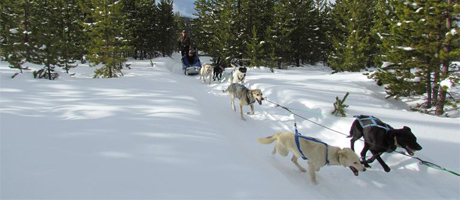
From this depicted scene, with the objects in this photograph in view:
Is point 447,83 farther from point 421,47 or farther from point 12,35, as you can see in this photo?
point 12,35

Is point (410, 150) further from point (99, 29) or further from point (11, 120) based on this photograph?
point (99, 29)

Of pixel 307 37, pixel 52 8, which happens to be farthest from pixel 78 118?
pixel 307 37

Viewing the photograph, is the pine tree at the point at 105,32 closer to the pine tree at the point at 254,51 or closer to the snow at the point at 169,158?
the snow at the point at 169,158

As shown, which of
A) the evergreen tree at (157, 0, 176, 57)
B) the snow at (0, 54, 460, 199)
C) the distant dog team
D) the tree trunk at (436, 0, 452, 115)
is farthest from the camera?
the evergreen tree at (157, 0, 176, 57)

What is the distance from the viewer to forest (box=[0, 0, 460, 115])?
765 cm

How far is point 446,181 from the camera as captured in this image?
3.55 meters

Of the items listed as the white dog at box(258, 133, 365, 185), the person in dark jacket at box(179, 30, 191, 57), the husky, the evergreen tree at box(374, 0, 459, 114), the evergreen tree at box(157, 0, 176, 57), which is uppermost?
the evergreen tree at box(157, 0, 176, 57)

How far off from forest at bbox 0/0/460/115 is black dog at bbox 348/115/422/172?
495 centimetres

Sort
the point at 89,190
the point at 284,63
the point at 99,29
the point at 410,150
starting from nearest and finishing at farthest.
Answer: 1. the point at 89,190
2. the point at 410,150
3. the point at 99,29
4. the point at 284,63

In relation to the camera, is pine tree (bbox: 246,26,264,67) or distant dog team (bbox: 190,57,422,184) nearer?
distant dog team (bbox: 190,57,422,184)

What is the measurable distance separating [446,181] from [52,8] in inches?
1100

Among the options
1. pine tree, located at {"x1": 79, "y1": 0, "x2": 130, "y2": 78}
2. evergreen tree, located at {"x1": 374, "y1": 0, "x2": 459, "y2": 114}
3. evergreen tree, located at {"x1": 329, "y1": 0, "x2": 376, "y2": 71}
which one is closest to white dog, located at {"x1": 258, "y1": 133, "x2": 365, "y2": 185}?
evergreen tree, located at {"x1": 374, "y1": 0, "x2": 459, "y2": 114}

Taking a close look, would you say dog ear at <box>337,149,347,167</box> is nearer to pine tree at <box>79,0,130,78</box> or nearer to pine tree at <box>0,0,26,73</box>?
pine tree at <box>79,0,130,78</box>

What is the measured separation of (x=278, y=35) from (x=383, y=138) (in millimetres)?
20449
